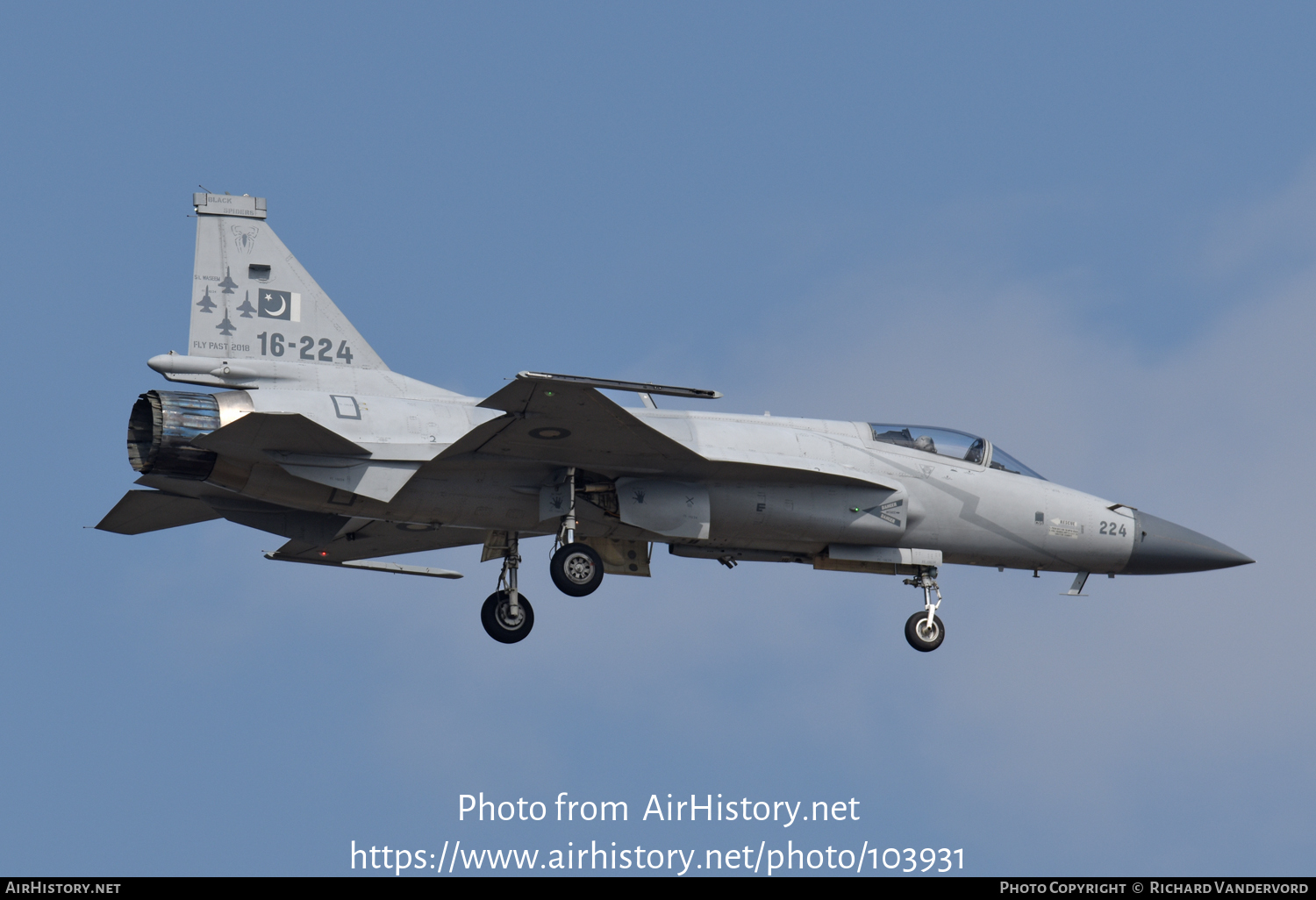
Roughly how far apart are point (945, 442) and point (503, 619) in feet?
21.0

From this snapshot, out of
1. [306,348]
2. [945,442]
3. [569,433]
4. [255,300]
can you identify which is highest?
[255,300]

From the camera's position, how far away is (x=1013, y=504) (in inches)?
950

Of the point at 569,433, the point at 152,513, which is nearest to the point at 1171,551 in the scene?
the point at 569,433

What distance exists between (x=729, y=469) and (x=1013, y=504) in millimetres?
4325

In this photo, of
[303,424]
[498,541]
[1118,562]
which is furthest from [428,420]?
[1118,562]

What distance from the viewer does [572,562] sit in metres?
22.0

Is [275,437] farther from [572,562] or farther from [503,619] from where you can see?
[503,619]

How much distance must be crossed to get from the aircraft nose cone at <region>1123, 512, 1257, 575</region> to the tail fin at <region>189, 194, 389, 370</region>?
10.7 meters

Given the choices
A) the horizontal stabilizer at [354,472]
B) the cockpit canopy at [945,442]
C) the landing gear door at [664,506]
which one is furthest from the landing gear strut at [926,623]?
the horizontal stabilizer at [354,472]

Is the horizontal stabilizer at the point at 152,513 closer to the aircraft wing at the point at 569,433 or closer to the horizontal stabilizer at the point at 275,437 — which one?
the horizontal stabilizer at the point at 275,437

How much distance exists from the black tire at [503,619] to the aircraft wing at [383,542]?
1095mm

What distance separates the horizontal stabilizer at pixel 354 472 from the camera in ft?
68.2
